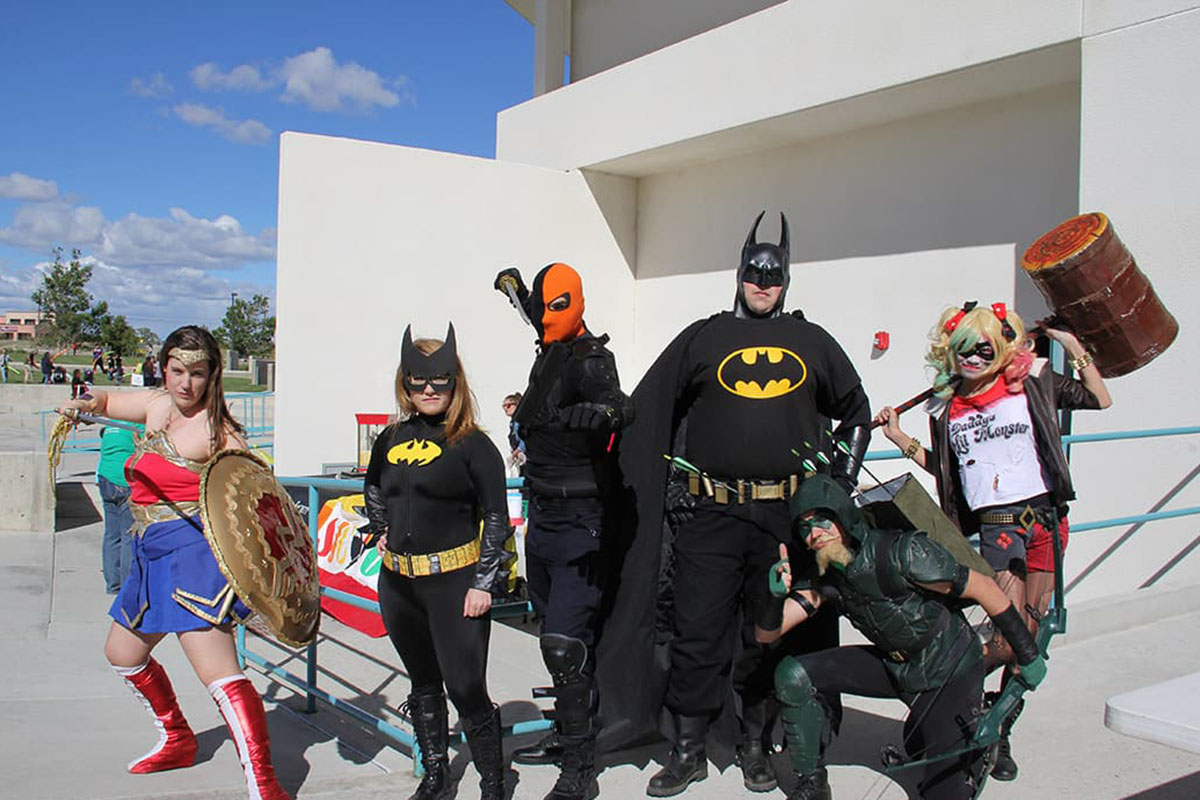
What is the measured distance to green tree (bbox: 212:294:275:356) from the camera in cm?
5972

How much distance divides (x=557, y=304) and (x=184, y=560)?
5.43 feet

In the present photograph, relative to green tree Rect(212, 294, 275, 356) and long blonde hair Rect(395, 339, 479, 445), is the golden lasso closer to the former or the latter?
long blonde hair Rect(395, 339, 479, 445)

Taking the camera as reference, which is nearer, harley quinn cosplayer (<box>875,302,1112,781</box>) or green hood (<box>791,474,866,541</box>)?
green hood (<box>791,474,866,541</box>)

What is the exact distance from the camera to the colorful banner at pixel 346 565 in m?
6.61

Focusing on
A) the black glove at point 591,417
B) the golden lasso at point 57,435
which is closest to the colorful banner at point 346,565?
the golden lasso at point 57,435

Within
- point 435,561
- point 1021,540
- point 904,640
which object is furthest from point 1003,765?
point 435,561

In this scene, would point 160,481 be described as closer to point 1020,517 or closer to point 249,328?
point 1020,517

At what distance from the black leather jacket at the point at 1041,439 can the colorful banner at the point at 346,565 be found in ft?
12.9

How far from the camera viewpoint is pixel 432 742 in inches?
140

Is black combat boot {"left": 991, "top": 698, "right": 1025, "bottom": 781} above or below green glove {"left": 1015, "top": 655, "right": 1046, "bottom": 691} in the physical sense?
below

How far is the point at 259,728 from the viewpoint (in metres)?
3.40

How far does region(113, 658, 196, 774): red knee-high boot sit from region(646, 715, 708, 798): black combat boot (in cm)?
192

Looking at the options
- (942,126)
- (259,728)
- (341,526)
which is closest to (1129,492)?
(942,126)

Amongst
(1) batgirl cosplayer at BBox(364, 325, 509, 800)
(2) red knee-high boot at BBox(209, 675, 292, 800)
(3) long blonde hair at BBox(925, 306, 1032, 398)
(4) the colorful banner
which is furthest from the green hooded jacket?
(4) the colorful banner
